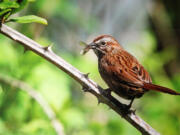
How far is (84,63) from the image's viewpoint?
5.46m

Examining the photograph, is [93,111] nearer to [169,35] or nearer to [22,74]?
[22,74]

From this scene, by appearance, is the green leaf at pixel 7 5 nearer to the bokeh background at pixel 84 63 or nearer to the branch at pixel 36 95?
the bokeh background at pixel 84 63

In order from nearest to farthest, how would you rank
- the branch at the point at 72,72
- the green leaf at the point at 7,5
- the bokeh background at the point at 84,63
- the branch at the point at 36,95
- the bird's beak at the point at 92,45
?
the green leaf at the point at 7,5
the branch at the point at 72,72
the branch at the point at 36,95
the bokeh background at the point at 84,63
the bird's beak at the point at 92,45

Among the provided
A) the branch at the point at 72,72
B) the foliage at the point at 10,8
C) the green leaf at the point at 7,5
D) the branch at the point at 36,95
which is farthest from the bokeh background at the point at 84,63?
the green leaf at the point at 7,5

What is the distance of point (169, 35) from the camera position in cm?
845

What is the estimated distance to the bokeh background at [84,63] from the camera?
348 cm

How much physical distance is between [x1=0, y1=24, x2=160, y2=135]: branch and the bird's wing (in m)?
0.60

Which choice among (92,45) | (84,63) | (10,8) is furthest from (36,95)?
(84,63)

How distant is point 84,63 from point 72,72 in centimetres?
299

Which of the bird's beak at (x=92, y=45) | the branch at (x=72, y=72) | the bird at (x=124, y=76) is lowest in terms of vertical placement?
the branch at (x=72, y=72)

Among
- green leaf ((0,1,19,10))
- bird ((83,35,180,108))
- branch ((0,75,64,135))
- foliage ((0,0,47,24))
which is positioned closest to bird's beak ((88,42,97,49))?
bird ((83,35,180,108))

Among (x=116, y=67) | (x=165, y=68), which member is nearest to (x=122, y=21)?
(x=165, y=68)

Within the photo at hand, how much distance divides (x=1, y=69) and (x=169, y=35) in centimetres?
549

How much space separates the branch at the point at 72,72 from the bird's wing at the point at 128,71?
0.60 metres
